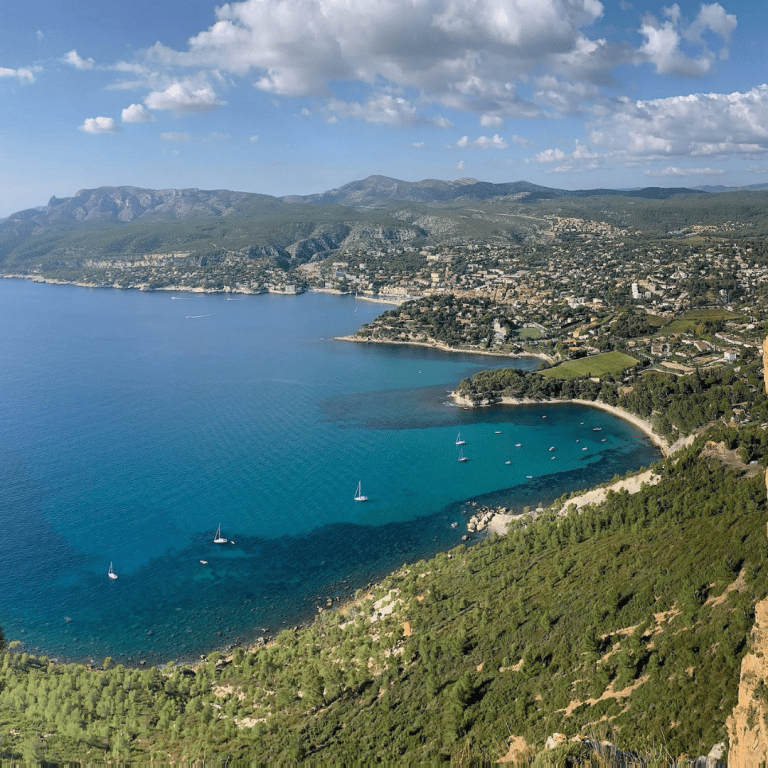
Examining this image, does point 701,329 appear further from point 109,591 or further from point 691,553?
point 109,591

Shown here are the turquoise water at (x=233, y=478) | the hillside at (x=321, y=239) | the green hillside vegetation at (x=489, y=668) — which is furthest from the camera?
the hillside at (x=321, y=239)

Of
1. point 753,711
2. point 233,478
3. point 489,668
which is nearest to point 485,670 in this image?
point 489,668

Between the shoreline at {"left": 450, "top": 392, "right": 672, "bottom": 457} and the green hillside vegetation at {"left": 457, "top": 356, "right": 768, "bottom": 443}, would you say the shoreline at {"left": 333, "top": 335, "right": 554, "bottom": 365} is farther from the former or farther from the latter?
the shoreline at {"left": 450, "top": 392, "right": 672, "bottom": 457}

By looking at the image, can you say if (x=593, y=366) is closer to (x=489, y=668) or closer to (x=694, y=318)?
(x=694, y=318)

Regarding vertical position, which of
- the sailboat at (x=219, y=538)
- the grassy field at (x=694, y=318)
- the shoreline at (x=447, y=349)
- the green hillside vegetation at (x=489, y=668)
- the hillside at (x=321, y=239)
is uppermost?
the hillside at (x=321, y=239)

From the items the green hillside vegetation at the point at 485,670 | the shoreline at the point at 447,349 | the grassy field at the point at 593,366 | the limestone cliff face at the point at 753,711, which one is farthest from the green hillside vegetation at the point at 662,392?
the limestone cliff face at the point at 753,711

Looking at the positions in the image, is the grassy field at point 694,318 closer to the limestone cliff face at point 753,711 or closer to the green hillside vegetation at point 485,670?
the green hillside vegetation at point 485,670

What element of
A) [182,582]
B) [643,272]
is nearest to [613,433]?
[182,582]

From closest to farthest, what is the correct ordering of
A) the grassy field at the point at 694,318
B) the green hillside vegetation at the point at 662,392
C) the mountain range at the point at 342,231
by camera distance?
the green hillside vegetation at the point at 662,392 → the grassy field at the point at 694,318 → the mountain range at the point at 342,231
